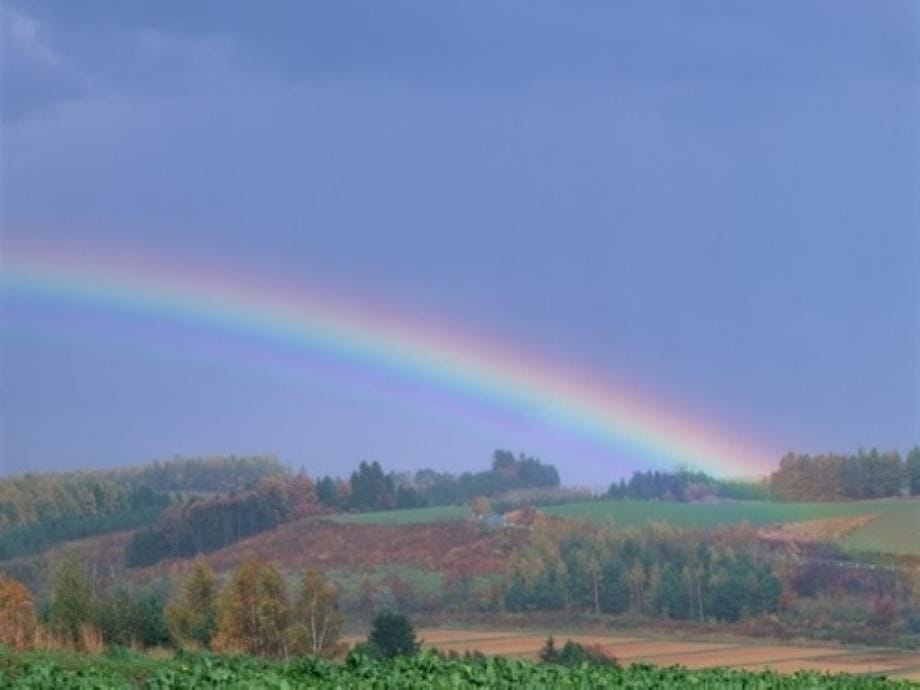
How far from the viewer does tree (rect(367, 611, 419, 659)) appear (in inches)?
1199

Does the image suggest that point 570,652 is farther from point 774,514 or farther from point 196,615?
point 774,514

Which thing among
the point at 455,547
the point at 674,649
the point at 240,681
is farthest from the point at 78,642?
the point at 455,547

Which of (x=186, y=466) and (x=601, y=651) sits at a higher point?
(x=186, y=466)

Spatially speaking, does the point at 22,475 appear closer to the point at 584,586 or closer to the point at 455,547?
the point at 455,547

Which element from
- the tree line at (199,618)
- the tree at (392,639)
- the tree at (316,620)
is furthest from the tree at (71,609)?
the tree at (392,639)

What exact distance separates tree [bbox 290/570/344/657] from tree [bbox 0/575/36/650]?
4656 millimetres

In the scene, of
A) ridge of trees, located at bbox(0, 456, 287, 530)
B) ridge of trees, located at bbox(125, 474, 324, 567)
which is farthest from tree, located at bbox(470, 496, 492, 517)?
ridge of trees, located at bbox(0, 456, 287, 530)

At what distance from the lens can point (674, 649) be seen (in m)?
38.9

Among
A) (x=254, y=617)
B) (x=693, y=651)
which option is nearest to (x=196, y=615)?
(x=254, y=617)

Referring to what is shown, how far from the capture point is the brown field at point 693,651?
3694 centimetres

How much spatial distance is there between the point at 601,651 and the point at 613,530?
23.6 ft

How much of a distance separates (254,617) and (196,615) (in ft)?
3.24

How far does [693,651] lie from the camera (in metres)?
38.3

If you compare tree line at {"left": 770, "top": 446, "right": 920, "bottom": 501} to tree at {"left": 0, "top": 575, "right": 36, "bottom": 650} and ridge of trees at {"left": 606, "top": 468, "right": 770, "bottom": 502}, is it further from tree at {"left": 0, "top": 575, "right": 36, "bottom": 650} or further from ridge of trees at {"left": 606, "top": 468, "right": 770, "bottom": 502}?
tree at {"left": 0, "top": 575, "right": 36, "bottom": 650}
